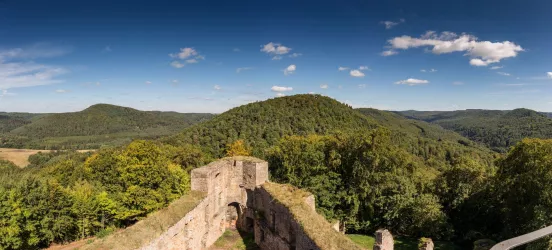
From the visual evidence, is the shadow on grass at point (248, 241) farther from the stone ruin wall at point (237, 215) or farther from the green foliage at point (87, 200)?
the green foliage at point (87, 200)

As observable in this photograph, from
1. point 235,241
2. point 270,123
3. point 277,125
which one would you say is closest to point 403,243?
point 235,241

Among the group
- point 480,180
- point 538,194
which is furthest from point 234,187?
point 480,180

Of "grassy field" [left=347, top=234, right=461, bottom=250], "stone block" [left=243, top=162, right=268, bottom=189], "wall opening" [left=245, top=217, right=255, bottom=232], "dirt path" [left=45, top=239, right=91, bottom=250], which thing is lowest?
"dirt path" [left=45, top=239, right=91, bottom=250]

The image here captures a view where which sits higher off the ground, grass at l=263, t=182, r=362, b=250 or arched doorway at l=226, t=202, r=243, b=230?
grass at l=263, t=182, r=362, b=250

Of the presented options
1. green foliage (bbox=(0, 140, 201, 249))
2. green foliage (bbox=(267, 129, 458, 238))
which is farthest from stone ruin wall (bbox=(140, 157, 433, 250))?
green foliage (bbox=(0, 140, 201, 249))

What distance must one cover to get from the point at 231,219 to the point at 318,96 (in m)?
103

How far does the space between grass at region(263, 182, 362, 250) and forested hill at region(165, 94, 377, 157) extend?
129ft

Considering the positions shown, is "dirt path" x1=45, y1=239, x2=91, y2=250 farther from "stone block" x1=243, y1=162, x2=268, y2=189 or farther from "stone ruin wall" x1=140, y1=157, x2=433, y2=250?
"stone block" x1=243, y1=162, x2=268, y2=189

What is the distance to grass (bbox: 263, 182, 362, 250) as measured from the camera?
934cm

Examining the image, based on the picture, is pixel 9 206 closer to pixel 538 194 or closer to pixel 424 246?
pixel 424 246

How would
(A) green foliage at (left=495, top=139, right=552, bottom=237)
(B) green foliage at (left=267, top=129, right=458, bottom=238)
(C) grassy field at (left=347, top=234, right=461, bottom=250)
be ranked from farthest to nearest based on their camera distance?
1. (B) green foliage at (left=267, top=129, right=458, bottom=238)
2. (C) grassy field at (left=347, top=234, right=461, bottom=250)
3. (A) green foliage at (left=495, top=139, right=552, bottom=237)

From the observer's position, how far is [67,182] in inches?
1331

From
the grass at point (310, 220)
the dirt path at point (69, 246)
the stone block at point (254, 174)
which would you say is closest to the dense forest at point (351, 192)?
the dirt path at point (69, 246)

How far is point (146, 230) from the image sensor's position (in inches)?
444
